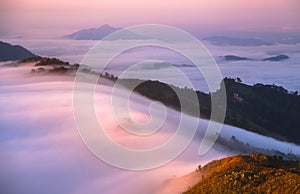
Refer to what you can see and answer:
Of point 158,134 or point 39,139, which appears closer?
point 39,139

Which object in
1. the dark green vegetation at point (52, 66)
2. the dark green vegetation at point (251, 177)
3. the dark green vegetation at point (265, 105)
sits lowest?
the dark green vegetation at point (265, 105)

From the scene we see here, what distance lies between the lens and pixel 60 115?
5953cm

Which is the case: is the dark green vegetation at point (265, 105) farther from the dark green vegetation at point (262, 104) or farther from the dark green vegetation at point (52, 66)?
the dark green vegetation at point (52, 66)

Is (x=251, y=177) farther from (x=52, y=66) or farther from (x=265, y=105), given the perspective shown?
(x=265, y=105)

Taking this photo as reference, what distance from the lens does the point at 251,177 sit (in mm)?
23109

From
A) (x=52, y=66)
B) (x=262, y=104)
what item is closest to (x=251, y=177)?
(x=52, y=66)

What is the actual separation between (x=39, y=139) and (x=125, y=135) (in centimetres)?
984

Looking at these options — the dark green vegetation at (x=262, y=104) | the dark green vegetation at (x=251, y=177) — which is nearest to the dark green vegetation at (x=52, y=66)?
the dark green vegetation at (x=262, y=104)

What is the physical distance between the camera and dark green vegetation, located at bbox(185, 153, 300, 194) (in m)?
21.9

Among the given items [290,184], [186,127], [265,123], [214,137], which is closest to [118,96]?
[186,127]

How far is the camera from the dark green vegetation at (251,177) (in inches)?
861

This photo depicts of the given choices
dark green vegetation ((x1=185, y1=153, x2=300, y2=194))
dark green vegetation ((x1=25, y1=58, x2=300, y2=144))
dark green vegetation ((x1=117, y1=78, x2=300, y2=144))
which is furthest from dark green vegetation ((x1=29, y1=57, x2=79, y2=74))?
dark green vegetation ((x1=185, y1=153, x2=300, y2=194))

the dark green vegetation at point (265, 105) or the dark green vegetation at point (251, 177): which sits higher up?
the dark green vegetation at point (251, 177)

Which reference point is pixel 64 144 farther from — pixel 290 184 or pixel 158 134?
pixel 290 184
